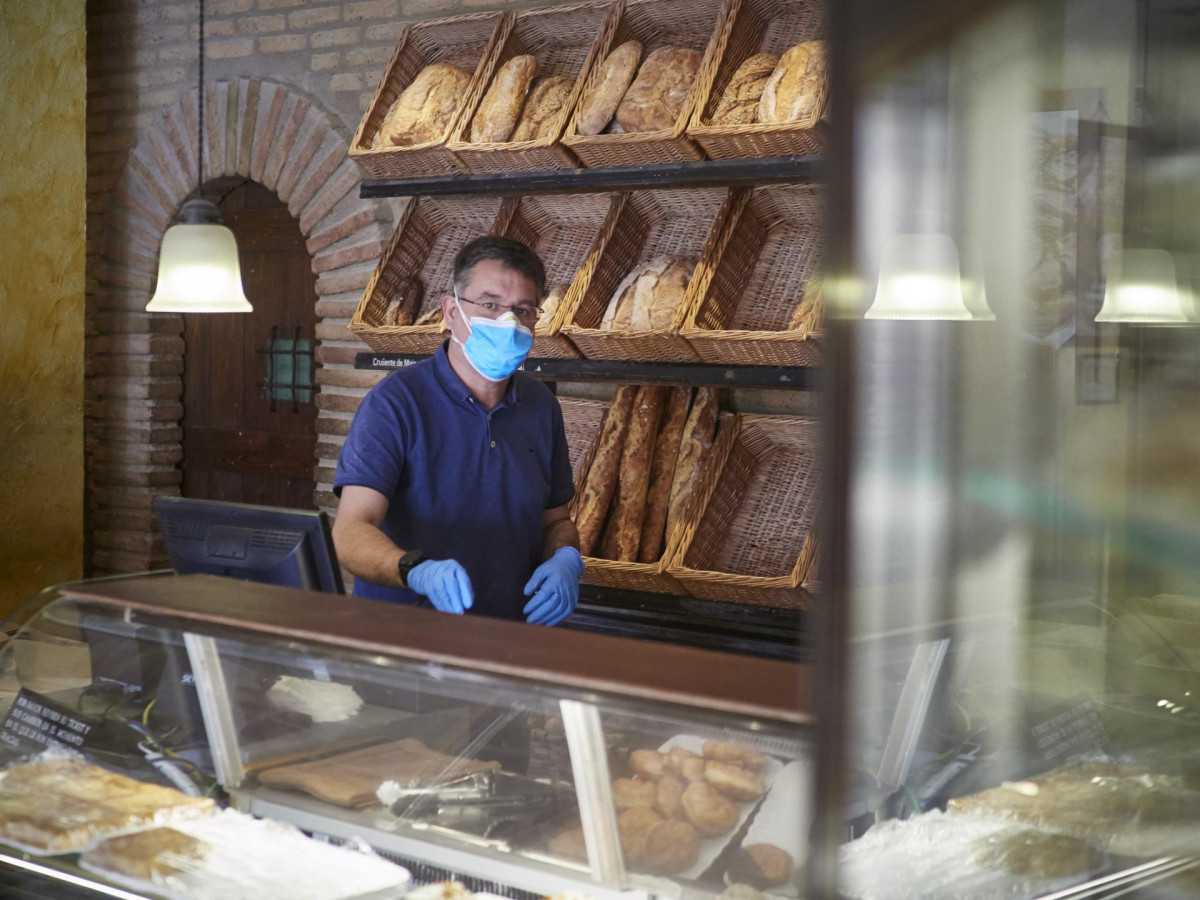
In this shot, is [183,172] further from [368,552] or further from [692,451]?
[368,552]

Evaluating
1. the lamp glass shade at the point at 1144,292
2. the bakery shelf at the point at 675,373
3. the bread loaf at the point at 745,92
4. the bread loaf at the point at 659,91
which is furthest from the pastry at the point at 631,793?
the bread loaf at the point at 659,91

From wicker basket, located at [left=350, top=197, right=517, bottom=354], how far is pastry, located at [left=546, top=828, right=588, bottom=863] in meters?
2.36

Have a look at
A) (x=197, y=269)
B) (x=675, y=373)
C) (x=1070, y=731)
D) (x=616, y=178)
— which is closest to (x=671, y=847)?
(x=1070, y=731)

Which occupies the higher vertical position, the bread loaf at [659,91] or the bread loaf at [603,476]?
the bread loaf at [659,91]

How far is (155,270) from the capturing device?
501 cm

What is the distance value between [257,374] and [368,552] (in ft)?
8.92

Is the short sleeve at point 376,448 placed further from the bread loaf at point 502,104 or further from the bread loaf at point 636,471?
the bread loaf at point 502,104

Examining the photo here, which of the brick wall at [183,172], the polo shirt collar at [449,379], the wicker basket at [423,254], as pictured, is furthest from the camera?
the brick wall at [183,172]

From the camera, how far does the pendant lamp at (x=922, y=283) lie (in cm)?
60

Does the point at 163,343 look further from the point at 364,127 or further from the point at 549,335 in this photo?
the point at 549,335

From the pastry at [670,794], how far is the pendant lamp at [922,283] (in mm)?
866

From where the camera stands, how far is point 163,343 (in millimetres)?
5141

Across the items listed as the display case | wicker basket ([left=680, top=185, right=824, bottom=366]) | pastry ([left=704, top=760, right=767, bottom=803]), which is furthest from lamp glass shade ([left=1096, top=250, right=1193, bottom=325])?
wicker basket ([left=680, top=185, right=824, bottom=366])

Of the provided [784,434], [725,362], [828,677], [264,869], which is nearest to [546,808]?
[264,869]
